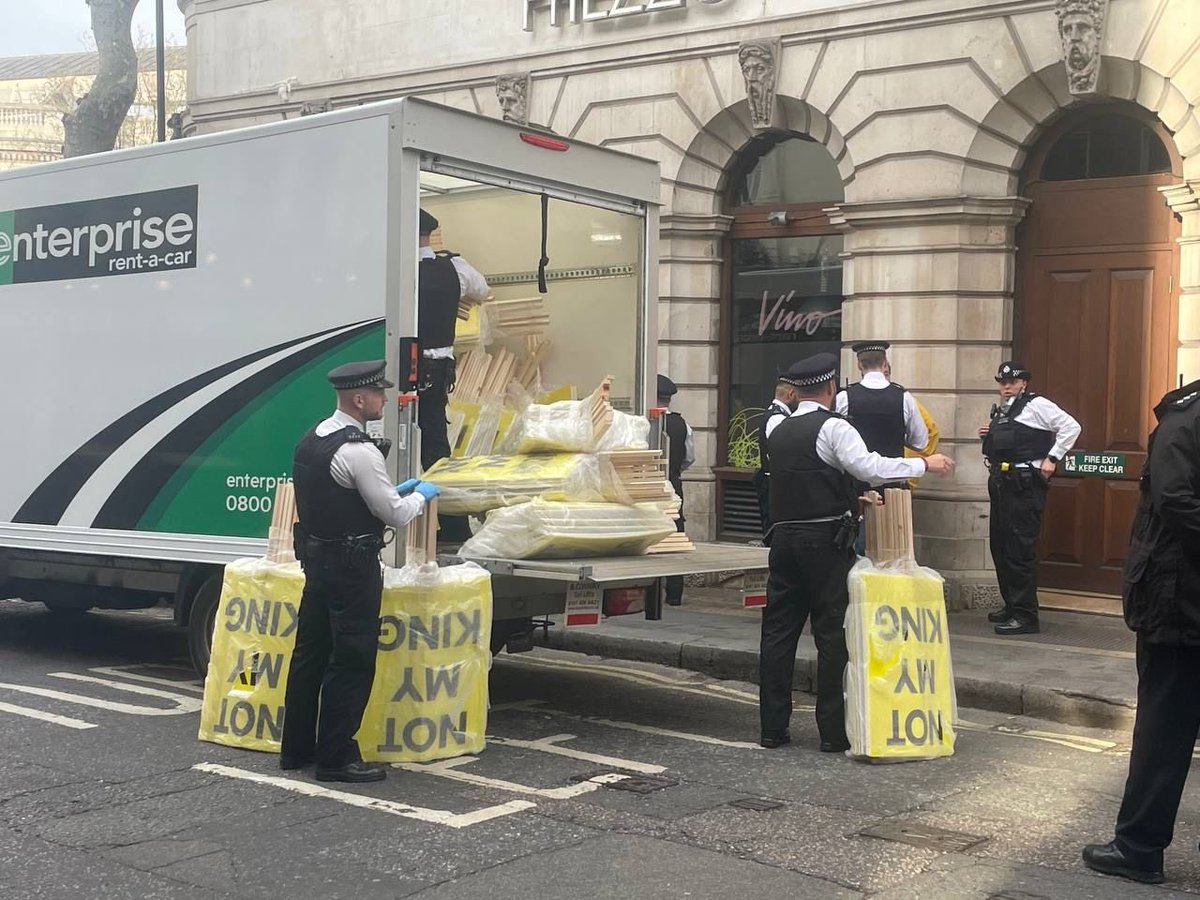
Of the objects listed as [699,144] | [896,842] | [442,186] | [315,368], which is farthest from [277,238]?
[699,144]

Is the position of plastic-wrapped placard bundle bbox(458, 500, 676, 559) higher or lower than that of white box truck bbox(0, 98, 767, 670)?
lower

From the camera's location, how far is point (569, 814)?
5980 mm

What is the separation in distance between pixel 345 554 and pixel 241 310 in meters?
2.22

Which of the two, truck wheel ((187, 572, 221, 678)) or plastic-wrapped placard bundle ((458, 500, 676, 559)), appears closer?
plastic-wrapped placard bundle ((458, 500, 676, 559))

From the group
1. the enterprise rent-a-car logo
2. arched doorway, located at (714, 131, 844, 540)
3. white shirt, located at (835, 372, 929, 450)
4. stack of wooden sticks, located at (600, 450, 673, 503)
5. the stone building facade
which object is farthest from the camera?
arched doorway, located at (714, 131, 844, 540)

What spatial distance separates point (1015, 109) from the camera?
463 inches

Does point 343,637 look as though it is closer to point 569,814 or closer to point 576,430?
point 569,814

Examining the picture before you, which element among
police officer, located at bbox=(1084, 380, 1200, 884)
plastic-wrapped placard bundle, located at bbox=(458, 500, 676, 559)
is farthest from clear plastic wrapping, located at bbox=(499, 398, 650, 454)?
police officer, located at bbox=(1084, 380, 1200, 884)

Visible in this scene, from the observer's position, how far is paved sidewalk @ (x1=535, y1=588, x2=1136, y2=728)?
8.46 metres

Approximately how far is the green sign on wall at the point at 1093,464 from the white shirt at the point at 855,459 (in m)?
4.81

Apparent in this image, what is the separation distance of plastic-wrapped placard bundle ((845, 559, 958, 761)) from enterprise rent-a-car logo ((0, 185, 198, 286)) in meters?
4.22

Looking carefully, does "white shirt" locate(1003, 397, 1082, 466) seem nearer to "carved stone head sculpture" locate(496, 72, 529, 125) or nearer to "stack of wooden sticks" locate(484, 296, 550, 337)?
"stack of wooden sticks" locate(484, 296, 550, 337)

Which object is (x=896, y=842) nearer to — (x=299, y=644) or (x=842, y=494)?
(x=842, y=494)

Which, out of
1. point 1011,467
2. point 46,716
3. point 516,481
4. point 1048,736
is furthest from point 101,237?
point 1011,467
